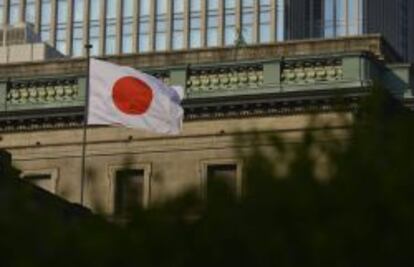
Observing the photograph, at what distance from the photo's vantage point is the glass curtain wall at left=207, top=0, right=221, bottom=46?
442 feet

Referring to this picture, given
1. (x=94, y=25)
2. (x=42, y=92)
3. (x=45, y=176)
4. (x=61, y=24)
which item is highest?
(x=61, y=24)

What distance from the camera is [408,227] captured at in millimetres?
16516

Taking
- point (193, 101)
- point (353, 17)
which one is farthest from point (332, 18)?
point (193, 101)

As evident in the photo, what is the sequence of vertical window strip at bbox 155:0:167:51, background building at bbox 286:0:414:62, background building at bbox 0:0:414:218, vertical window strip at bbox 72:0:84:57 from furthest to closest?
vertical window strip at bbox 72:0:84:57 < background building at bbox 286:0:414:62 < vertical window strip at bbox 155:0:167:51 < background building at bbox 0:0:414:218

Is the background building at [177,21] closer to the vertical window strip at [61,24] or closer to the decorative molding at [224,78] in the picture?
the vertical window strip at [61,24]

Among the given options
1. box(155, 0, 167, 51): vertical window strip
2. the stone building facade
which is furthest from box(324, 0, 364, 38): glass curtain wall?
the stone building facade

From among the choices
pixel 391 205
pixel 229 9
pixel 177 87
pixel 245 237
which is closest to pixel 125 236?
pixel 245 237

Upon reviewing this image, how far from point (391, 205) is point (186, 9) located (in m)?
121

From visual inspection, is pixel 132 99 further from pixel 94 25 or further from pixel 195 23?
pixel 94 25

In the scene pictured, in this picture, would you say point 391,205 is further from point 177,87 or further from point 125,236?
point 177,87

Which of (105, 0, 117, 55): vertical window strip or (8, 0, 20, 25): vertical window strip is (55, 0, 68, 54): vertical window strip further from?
(105, 0, 117, 55): vertical window strip

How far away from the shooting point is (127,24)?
138000mm

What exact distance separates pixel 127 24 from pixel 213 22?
8.40 metres

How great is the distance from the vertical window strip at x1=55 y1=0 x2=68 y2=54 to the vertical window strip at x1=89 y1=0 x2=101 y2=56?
2.56 meters
